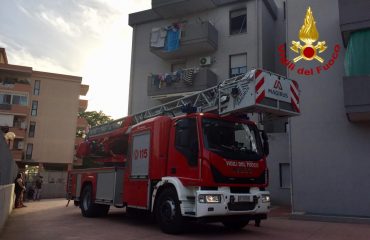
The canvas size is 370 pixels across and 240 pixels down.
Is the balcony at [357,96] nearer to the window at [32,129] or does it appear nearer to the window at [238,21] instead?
the window at [238,21]

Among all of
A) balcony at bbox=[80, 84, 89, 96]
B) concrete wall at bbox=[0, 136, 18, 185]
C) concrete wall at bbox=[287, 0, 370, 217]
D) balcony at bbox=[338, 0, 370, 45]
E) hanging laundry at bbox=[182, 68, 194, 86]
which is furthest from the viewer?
balcony at bbox=[80, 84, 89, 96]

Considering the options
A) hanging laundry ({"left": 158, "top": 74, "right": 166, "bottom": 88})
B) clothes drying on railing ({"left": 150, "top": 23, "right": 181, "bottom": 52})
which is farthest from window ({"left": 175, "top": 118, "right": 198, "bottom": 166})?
clothes drying on railing ({"left": 150, "top": 23, "right": 181, "bottom": 52})

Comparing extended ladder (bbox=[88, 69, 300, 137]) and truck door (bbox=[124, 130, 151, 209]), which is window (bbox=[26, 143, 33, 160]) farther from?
extended ladder (bbox=[88, 69, 300, 137])

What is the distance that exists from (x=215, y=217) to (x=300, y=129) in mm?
8657

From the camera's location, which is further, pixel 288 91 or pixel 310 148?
pixel 310 148

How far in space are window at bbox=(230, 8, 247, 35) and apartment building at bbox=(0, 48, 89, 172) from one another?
105 feet

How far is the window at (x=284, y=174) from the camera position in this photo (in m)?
20.4

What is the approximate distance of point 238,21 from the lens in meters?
24.2

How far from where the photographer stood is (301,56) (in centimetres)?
1691

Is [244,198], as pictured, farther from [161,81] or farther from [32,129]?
[32,129]

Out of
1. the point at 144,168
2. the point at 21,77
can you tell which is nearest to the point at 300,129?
the point at 144,168

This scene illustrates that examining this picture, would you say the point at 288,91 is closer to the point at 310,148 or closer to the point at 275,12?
the point at 310,148

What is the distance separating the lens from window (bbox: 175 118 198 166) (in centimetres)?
921

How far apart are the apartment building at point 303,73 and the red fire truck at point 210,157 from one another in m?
0.93
